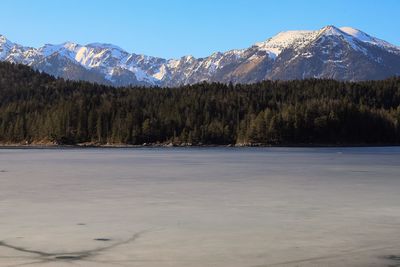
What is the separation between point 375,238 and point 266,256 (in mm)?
3452

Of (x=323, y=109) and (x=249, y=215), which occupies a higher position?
(x=323, y=109)

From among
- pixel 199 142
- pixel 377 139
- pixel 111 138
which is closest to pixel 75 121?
pixel 111 138

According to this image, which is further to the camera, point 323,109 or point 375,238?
point 323,109

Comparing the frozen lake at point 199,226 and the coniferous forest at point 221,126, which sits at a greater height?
the coniferous forest at point 221,126

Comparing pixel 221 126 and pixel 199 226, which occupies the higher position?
pixel 221 126

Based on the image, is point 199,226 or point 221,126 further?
point 221,126

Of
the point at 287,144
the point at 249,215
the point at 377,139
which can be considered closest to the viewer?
the point at 249,215

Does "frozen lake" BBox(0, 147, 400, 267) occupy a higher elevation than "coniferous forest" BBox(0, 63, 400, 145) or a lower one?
lower

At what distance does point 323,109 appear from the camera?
595 feet

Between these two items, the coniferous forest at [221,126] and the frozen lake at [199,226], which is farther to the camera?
the coniferous forest at [221,126]

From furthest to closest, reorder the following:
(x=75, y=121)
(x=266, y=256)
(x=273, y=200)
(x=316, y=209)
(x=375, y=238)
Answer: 1. (x=75, y=121)
2. (x=273, y=200)
3. (x=316, y=209)
4. (x=375, y=238)
5. (x=266, y=256)

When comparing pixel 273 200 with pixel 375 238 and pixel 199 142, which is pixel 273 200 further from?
pixel 199 142

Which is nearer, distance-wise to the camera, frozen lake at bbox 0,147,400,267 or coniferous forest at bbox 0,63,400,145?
frozen lake at bbox 0,147,400,267

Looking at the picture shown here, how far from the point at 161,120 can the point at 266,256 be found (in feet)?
585
